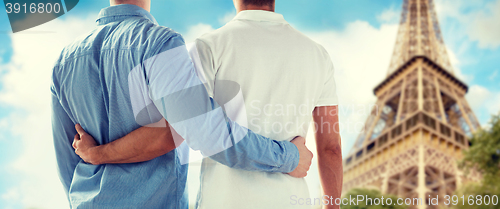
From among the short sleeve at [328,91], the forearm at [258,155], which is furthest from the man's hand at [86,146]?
the short sleeve at [328,91]

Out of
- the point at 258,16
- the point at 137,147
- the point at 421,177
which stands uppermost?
the point at 258,16

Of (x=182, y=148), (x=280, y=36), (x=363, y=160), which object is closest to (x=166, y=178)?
(x=182, y=148)

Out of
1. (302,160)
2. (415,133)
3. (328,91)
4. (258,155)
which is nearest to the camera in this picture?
(258,155)

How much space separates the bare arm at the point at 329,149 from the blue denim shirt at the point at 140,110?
225 mm

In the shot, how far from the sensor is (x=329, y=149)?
1062 mm

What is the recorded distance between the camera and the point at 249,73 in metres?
0.86

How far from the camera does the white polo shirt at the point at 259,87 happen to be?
83 cm

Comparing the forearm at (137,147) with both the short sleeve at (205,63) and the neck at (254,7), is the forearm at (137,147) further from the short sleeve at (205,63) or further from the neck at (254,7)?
the neck at (254,7)

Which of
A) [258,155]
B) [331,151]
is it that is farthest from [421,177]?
[258,155]

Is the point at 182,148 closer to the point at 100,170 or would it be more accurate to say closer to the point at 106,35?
the point at 100,170

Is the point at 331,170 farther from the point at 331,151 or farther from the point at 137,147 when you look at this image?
the point at 137,147

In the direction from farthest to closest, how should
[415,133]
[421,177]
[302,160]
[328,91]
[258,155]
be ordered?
[415,133]
[421,177]
[328,91]
[302,160]
[258,155]

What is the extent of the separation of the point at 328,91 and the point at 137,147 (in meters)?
0.51

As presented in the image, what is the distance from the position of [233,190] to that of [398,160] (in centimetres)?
811
